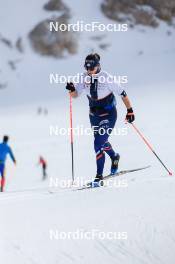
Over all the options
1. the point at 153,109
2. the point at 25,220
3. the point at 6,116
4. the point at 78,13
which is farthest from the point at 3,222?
the point at 78,13

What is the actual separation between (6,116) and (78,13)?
14.9 meters

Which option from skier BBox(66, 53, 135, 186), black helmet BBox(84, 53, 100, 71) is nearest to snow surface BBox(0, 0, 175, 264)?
skier BBox(66, 53, 135, 186)

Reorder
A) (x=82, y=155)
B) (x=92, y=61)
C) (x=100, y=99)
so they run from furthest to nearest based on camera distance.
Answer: (x=82, y=155), (x=100, y=99), (x=92, y=61)

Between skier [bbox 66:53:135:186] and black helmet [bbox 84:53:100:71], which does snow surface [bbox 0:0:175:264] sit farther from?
black helmet [bbox 84:53:100:71]

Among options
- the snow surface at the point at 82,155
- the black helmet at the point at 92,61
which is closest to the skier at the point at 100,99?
the black helmet at the point at 92,61

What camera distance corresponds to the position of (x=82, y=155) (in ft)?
82.5

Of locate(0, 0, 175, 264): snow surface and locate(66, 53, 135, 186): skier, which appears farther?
locate(66, 53, 135, 186): skier

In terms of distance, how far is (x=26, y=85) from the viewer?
149 ft

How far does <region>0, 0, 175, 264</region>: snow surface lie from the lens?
6715mm

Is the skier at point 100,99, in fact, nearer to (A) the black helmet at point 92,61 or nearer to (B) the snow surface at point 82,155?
(A) the black helmet at point 92,61

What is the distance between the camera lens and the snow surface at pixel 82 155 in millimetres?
6715

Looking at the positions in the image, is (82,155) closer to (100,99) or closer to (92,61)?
(100,99)

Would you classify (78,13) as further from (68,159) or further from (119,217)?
(119,217)

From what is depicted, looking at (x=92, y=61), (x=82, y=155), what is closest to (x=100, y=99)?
(x=92, y=61)
